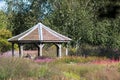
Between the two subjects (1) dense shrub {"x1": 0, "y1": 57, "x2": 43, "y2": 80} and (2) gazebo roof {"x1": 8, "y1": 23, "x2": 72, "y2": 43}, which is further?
(2) gazebo roof {"x1": 8, "y1": 23, "x2": 72, "y2": 43}

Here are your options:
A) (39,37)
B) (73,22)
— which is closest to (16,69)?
(39,37)

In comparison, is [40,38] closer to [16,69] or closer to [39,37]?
[39,37]

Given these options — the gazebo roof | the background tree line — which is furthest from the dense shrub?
the background tree line

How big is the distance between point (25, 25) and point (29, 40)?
56.3 ft

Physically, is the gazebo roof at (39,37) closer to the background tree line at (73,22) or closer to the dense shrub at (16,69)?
the background tree line at (73,22)

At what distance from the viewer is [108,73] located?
1936 cm

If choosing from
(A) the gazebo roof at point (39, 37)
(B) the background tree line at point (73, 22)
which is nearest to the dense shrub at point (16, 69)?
(A) the gazebo roof at point (39, 37)

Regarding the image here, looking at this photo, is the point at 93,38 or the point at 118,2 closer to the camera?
the point at 118,2

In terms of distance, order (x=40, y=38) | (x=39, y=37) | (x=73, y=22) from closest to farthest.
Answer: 1. (x=40, y=38)
2. (x=39, y=37)
3. (x=73, y=22)

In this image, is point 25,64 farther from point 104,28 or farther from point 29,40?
point 104,28

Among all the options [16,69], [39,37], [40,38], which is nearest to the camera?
[16,69]

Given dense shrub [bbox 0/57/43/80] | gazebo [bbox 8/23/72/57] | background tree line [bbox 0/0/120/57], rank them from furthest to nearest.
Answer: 1. background tree line [bbox 0/0/120/57]
2. gazebo [bbox 8/23/72/57]
3. dense shrub [bbox 0/57/43/80]

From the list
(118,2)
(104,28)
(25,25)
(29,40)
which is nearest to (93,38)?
(104,28)

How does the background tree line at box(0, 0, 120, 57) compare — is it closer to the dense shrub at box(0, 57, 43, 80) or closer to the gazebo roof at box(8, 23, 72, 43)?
the gazebo roof at box(8, 23, 72, 43)
